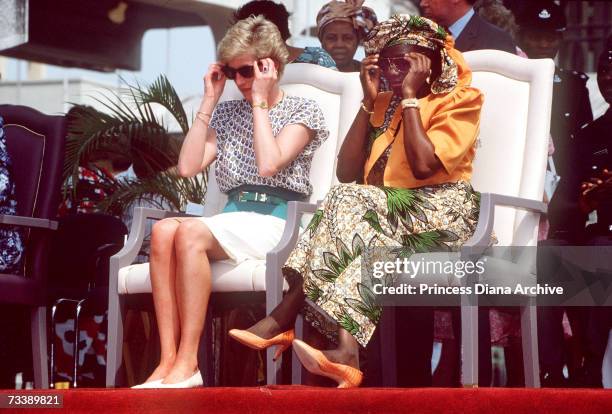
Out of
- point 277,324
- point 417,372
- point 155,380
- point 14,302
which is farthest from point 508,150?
point 14,302

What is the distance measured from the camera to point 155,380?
3.84m

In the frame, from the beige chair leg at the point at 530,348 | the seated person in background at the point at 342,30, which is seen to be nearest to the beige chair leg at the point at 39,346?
the seated person in background at the point at 342,30

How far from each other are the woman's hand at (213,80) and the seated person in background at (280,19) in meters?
0.55

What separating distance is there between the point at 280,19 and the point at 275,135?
1311 mm

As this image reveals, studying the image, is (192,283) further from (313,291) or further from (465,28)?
(465,28)

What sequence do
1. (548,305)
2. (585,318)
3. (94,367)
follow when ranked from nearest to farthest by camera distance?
(548,305)
(585,318)
(94,367)

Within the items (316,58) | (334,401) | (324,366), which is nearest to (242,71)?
(316,58)

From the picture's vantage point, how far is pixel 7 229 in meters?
4.64

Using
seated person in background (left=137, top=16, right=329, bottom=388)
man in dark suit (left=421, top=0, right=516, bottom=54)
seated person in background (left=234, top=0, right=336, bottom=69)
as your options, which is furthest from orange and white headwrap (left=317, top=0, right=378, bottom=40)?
seated person in background (left=137, top=16, right=329, bottom=388)

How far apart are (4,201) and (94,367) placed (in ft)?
4.22

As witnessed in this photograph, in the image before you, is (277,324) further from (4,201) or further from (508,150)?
(4,201)

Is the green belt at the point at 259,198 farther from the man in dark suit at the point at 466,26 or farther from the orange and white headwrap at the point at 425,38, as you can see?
the man in dark suit at the point at 466,26

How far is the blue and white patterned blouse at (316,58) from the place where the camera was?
4949 mm

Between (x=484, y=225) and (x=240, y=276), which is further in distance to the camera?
(x=240, y=276)
